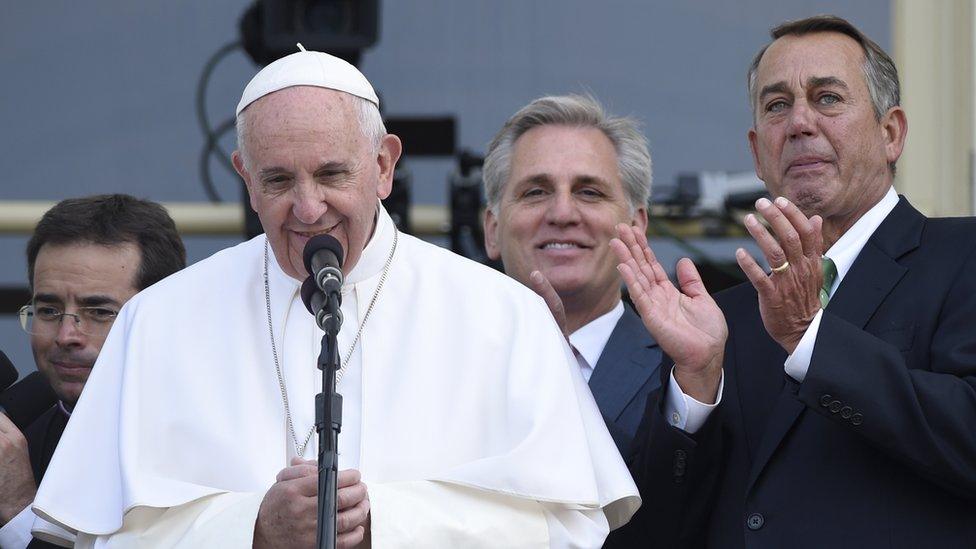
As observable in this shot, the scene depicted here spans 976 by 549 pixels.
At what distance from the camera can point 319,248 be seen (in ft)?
10.1

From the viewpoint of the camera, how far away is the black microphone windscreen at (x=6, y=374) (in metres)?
4.01

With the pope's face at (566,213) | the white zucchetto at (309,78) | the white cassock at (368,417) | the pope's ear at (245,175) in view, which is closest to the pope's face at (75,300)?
the white cassock at (368,417)

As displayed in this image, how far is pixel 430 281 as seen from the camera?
142 inches

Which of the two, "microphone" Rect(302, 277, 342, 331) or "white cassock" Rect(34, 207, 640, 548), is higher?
"microphone" Rect(302, 277, 342, 331)

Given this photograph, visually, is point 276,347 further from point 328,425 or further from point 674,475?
A: point 674,475

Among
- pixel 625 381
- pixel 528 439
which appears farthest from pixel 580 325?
pixel 528 439

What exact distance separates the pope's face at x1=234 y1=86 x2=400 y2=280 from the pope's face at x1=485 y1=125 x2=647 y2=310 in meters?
1.03

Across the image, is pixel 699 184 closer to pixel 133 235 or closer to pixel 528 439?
pixel 133 235

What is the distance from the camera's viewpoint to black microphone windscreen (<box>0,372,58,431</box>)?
4.09 m

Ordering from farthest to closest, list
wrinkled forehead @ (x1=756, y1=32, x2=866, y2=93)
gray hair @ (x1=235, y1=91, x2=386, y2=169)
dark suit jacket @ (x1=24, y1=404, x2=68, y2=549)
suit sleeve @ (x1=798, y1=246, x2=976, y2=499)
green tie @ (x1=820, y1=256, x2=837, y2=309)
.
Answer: dark suit jacket @ (x1=24, y1=404, x2=68, y2=549), wrinkled forehead @ (x1=756, y1=32, x2=866, y2=93), green tie @ (x1=820, y1=256, x2=837, y2=309), gray hair @ (x1=235, y1=91, x2=386, y2=169), suit sleeve @ (x1=798, y1=246, x2=976, y2=499)

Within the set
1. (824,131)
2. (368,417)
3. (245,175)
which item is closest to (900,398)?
(824,131)

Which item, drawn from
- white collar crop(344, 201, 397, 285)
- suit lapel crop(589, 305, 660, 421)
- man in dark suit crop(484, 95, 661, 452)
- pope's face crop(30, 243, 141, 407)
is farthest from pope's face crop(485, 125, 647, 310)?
pope's face crop(30, 243, 141, 407)

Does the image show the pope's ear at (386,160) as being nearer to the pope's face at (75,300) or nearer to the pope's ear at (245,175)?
the pope's ear at (245,175)

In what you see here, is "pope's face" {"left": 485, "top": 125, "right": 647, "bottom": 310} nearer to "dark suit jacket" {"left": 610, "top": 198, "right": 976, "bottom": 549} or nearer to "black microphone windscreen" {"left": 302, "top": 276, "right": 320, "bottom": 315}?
"dark suit jacket" {"left": 610, "top": 198, "right": 976, "bottom": 549}
